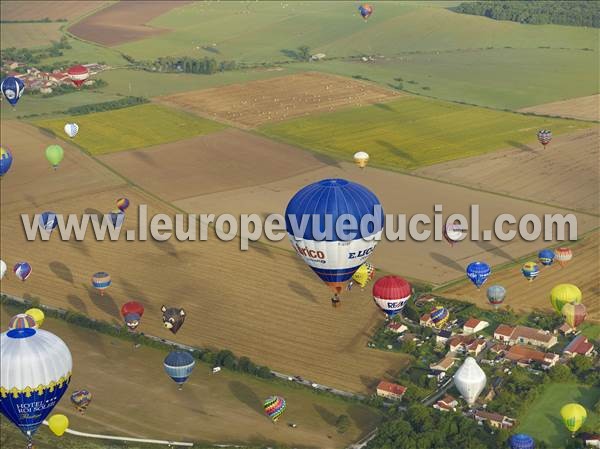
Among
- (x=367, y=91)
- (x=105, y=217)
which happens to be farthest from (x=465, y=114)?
(x=105, y=217)

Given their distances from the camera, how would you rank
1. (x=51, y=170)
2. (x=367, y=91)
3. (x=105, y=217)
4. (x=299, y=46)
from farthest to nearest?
(x=299, y=46), (x=367, y=91), (x=51, y=170), (x=105, y=217)

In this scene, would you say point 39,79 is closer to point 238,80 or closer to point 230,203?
point 238,80

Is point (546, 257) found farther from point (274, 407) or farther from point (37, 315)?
point (37, 315)

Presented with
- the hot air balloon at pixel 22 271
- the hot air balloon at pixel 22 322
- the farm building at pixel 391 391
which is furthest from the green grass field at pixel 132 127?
the farm building at pixel 391 391

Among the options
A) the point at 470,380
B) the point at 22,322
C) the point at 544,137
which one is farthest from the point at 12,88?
the point at 470,380

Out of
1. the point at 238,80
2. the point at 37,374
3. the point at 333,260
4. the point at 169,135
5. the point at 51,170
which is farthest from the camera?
the point at 238,80

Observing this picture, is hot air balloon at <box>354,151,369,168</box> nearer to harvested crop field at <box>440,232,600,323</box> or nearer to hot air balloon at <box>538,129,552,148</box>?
hot air balloon at <box>538,129,552,148</box>
